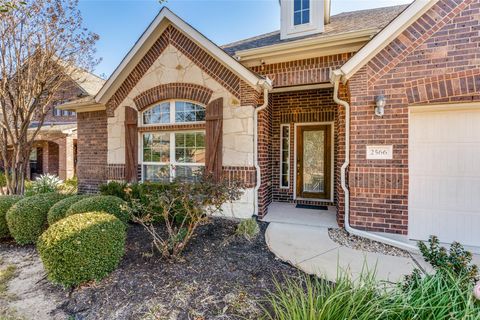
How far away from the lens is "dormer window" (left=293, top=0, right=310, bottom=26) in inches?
277

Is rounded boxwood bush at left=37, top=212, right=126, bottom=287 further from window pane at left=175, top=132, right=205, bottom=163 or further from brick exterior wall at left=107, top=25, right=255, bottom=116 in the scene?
brick exterior wall at left=107, top=25, right=255, bottom=116

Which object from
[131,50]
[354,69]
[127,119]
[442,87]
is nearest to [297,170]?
[354,69]

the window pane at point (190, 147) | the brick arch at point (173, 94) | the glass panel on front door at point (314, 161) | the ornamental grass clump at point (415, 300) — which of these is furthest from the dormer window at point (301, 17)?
the ornamental grass clump at point (415, 300)

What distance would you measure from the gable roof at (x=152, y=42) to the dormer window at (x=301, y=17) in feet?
7.85

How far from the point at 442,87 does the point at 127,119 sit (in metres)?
7.61

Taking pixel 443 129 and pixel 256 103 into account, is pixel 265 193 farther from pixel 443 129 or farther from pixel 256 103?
pixel 443 129

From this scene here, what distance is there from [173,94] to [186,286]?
5.02m

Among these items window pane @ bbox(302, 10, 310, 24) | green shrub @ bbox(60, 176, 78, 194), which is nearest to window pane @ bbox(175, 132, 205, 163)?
window pane @ bbox(302, 10, 310, 24)

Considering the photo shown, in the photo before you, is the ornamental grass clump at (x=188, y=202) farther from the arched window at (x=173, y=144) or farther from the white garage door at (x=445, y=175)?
the white garage door at (x=445, y=175)

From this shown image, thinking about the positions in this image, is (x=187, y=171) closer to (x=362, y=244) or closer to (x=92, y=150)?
(x=92, y=150)

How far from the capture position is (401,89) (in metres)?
4.70

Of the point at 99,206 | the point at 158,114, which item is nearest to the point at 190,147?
the point at 158,114

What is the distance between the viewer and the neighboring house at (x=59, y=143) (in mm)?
13906

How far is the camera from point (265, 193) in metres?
6.40
